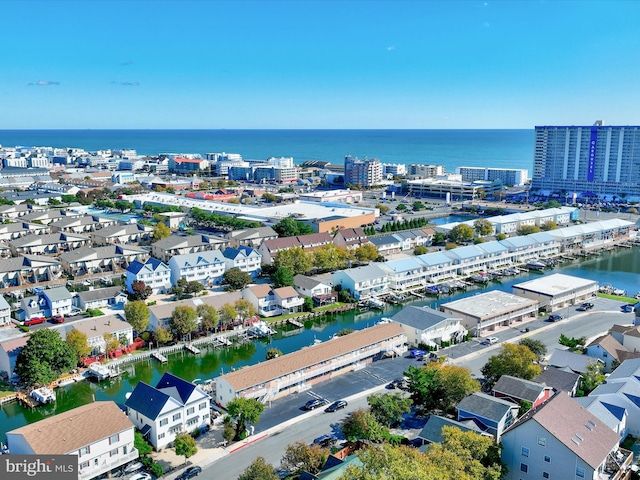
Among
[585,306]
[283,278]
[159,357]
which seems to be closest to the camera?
[159,357]

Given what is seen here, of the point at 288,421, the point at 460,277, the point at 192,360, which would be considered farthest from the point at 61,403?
the point at 460,277

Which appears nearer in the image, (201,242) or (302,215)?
(201,242)

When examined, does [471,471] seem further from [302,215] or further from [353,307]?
[302,215]

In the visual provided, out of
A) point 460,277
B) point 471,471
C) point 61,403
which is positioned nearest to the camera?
point 471,471

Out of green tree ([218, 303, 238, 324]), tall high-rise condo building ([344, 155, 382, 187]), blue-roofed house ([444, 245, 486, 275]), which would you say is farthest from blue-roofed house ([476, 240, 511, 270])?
tall high-rise condo building ([344, 155, 382, 187])

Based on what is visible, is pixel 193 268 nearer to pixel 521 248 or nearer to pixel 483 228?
pixel 521 248

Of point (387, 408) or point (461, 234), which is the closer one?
point (387, 408)

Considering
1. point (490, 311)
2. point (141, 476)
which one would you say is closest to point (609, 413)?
point (490, 311)
